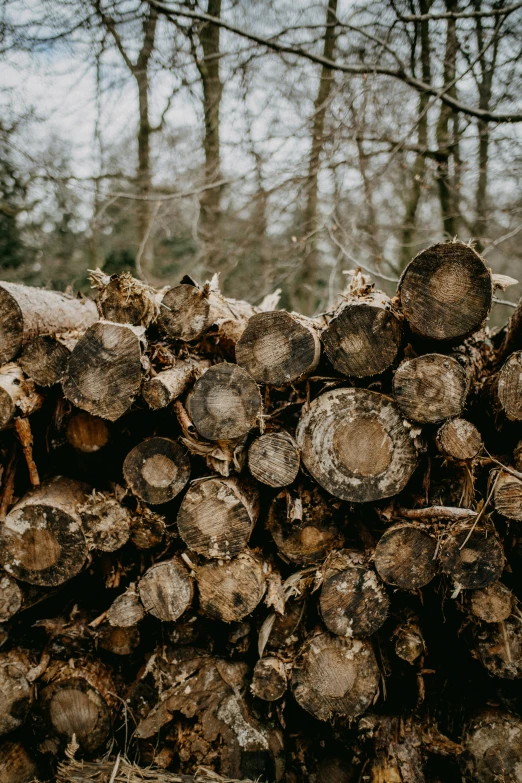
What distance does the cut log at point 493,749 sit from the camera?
222cm

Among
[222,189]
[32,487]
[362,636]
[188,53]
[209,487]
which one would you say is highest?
[188,53]

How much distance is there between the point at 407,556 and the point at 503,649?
710 millimetres

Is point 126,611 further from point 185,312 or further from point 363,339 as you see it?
point 363,339

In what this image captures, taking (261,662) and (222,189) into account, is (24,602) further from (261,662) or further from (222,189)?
(222,189)

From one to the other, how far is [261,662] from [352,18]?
5198 millimetres

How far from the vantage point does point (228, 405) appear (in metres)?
2.05

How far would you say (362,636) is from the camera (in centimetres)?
225

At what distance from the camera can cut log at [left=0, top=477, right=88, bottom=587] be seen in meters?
2.28

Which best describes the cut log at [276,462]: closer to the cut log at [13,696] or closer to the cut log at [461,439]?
the cut log at [461,439]

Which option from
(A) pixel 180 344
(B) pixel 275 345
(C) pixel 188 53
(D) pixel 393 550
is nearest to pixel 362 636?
(D) pixel 393 550

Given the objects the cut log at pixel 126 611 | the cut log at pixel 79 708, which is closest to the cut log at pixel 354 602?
the cut log at pixel 126 611

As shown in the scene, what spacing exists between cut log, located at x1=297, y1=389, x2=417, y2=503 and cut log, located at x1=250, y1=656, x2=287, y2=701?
3.08 feet

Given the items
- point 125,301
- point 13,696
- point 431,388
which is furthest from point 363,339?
point 13,696

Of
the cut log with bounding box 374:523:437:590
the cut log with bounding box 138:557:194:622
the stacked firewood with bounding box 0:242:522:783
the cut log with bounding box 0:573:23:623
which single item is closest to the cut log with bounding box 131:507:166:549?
the stacked firewood with bounding box 0:242:522:783
